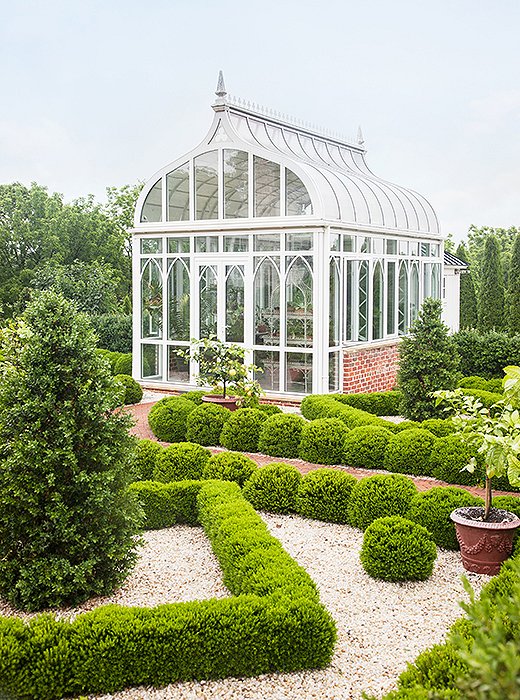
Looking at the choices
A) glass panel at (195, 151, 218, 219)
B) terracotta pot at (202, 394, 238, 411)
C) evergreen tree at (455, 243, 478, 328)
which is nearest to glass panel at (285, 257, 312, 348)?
glass panel at (195, 151, 218, 219)

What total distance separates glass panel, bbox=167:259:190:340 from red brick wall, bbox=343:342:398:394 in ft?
11.1

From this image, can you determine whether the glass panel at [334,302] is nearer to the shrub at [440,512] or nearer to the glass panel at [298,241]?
the glass panel at [298,241]

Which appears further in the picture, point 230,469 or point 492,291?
point 492,291

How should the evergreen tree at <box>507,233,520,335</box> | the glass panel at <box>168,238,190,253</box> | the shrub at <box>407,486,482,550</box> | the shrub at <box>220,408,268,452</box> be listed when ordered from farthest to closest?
the evergreen tree at <box>507,233,520,335</box> → the glass panel at <box>168,238,190,253</box> → the shrub at <box>220,408,268,452</box> → the shrub at <box>407,486,482,550</box>

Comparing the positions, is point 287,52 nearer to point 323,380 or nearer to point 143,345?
point 143,345

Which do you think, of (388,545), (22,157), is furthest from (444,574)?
(22,157)

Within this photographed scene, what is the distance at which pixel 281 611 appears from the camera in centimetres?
511

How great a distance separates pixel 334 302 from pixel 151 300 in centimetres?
415

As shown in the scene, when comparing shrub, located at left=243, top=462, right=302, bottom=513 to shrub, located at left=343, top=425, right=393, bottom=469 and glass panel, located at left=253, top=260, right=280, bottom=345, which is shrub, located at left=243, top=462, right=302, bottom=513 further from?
glass panel, located at left=253, top=260, right=280, bottom=345

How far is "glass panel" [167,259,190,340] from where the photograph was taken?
1645cm

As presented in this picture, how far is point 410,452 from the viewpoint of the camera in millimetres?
9672

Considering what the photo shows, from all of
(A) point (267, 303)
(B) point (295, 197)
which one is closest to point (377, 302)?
(A) point (267, 303)

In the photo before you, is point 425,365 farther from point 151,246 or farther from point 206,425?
point 151,246

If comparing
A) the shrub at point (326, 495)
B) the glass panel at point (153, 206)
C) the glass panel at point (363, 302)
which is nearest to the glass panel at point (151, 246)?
the glass panel at point (153, 206)
